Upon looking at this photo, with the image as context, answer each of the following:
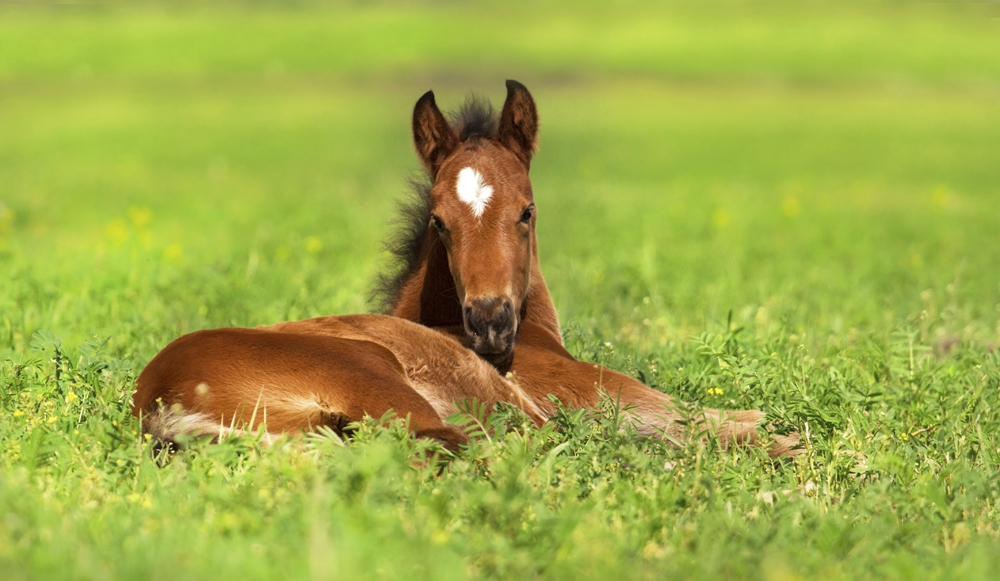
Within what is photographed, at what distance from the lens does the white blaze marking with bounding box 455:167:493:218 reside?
Answer: 4.29m

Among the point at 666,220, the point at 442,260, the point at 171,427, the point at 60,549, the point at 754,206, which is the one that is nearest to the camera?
the point at 60,549

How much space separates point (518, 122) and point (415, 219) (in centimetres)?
72

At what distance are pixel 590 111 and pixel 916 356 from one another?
82.5ft

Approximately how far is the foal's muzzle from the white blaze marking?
42 cm

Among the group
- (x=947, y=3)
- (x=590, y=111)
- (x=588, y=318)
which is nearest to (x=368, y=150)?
(x=590, y=111)

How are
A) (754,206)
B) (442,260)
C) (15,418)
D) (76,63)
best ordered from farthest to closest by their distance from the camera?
(76,63), (754,206), (442,260), (15,418)

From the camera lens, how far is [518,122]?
4.74m

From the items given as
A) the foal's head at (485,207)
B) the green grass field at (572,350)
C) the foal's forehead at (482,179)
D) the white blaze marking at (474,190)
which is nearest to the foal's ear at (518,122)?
the foal's head at (485,207)

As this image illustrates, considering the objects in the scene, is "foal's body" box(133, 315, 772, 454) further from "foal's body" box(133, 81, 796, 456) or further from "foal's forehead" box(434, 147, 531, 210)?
"foal's forehead" box(434, 147, 531, 210)

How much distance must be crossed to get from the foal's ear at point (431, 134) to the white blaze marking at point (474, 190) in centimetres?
40

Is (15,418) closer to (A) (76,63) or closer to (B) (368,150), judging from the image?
(B) (368,150)

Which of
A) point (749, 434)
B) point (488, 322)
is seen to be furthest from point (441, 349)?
point (749, 434)

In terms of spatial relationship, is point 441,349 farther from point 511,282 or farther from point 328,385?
point 328,385

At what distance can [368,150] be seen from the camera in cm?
2148
